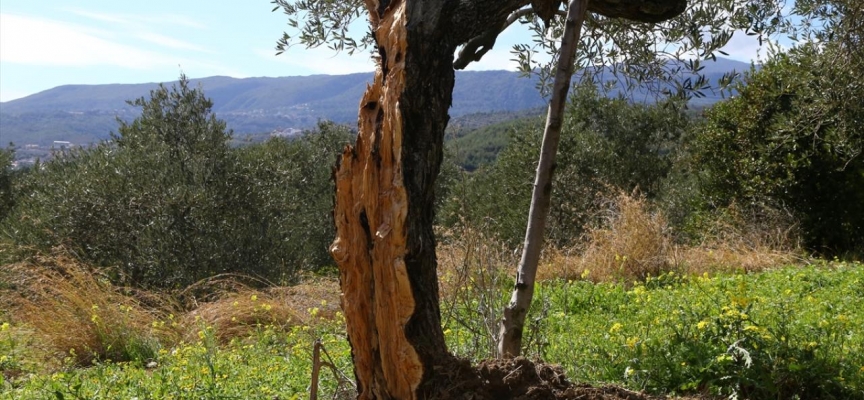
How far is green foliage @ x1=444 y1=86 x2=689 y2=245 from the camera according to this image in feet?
56.6

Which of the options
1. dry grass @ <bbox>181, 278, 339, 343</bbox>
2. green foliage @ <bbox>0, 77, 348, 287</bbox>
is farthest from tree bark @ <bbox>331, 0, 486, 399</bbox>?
green foliage @ <bbox>0, 77, 348, 287</bbox>

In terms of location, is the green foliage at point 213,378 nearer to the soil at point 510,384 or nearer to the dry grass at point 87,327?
the dry grass at point 87,327

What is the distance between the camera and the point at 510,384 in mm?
3076

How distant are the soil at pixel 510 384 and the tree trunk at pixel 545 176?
264mm

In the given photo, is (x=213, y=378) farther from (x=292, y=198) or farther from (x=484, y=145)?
(x=484, y=145)

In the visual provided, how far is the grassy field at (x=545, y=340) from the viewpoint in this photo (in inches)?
148

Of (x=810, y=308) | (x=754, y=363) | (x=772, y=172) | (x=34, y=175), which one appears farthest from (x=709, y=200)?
(x=34, y=175)

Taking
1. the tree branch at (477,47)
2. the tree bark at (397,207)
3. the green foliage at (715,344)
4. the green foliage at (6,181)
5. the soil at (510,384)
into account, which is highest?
the tree branch at (477,47)

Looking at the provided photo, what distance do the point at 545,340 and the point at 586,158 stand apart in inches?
535

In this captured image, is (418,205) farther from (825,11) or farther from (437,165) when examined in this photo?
(825,11)

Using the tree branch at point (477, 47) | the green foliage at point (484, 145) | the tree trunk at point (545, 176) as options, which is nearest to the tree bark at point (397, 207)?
the tree trunk at point (545, 176)

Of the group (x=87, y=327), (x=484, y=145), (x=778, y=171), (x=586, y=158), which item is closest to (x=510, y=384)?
(x=87, y=327)

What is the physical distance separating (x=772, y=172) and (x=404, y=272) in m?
10.3

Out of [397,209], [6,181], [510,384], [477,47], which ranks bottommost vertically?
[6,181]
